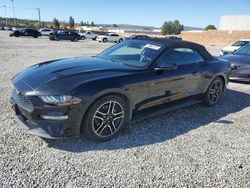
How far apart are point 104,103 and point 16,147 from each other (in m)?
1.32

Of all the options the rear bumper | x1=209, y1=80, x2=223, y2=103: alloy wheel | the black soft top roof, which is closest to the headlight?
the black soft top roof

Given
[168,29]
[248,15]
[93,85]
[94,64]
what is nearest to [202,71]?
[94,64]

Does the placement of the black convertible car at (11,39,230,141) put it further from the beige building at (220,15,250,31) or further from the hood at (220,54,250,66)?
the beige building at (220,15,250,31)

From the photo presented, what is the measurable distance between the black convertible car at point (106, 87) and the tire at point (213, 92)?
27cm

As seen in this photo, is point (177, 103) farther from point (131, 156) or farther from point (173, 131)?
point (131, 156)

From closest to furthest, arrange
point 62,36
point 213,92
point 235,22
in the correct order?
point 213,92 < point 62,36 < point 235,22

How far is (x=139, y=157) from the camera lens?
3.47 meters

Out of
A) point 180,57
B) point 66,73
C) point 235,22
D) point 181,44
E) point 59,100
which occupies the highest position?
point 235,22

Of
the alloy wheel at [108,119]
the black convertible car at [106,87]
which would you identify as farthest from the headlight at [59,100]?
the alloy wheel at [108,119]

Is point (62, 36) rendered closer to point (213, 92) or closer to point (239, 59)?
point (239, 59)

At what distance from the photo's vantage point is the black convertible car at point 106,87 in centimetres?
338

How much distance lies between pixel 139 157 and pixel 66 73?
5.19 ft

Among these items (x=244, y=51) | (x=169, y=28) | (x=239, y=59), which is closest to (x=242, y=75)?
(x=239, y=59)

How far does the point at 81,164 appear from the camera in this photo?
10.6 feet
